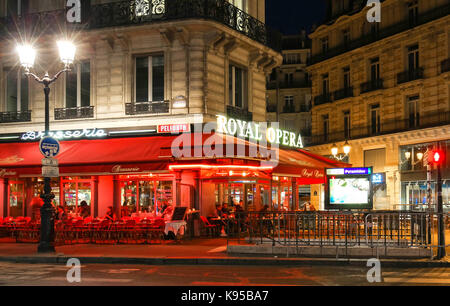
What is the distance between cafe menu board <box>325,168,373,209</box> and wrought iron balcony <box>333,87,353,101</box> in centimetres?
2639

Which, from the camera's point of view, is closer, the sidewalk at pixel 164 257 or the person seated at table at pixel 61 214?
the sidewalk at pixel 164 257

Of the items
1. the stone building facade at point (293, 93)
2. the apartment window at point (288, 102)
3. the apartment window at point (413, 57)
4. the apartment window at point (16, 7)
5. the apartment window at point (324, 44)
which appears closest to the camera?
the apartment window at point (16, 7)

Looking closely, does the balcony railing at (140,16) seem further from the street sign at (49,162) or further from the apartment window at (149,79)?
the street sign at (49,162)

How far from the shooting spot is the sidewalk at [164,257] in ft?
43.3

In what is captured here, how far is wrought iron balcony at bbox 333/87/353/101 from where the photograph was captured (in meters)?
41.9

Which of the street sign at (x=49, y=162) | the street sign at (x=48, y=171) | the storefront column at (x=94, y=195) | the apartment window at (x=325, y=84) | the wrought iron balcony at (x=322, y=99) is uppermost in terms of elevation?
the apartment window at (x=325, y=84)

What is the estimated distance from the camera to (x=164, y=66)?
20.0 meters

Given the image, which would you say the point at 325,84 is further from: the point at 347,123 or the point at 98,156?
the point at 98,156

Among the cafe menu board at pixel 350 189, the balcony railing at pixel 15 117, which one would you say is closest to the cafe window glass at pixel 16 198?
the balcony railing at pixel 15 117

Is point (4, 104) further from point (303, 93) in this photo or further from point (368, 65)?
point (303, 93)

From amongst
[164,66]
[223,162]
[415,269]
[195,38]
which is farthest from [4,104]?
[415,269]

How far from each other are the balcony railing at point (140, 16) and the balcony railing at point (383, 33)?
16.7 m

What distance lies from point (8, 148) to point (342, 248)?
13700mm

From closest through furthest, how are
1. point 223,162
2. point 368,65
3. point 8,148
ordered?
point 223,162, point 8,148, point 368,65
